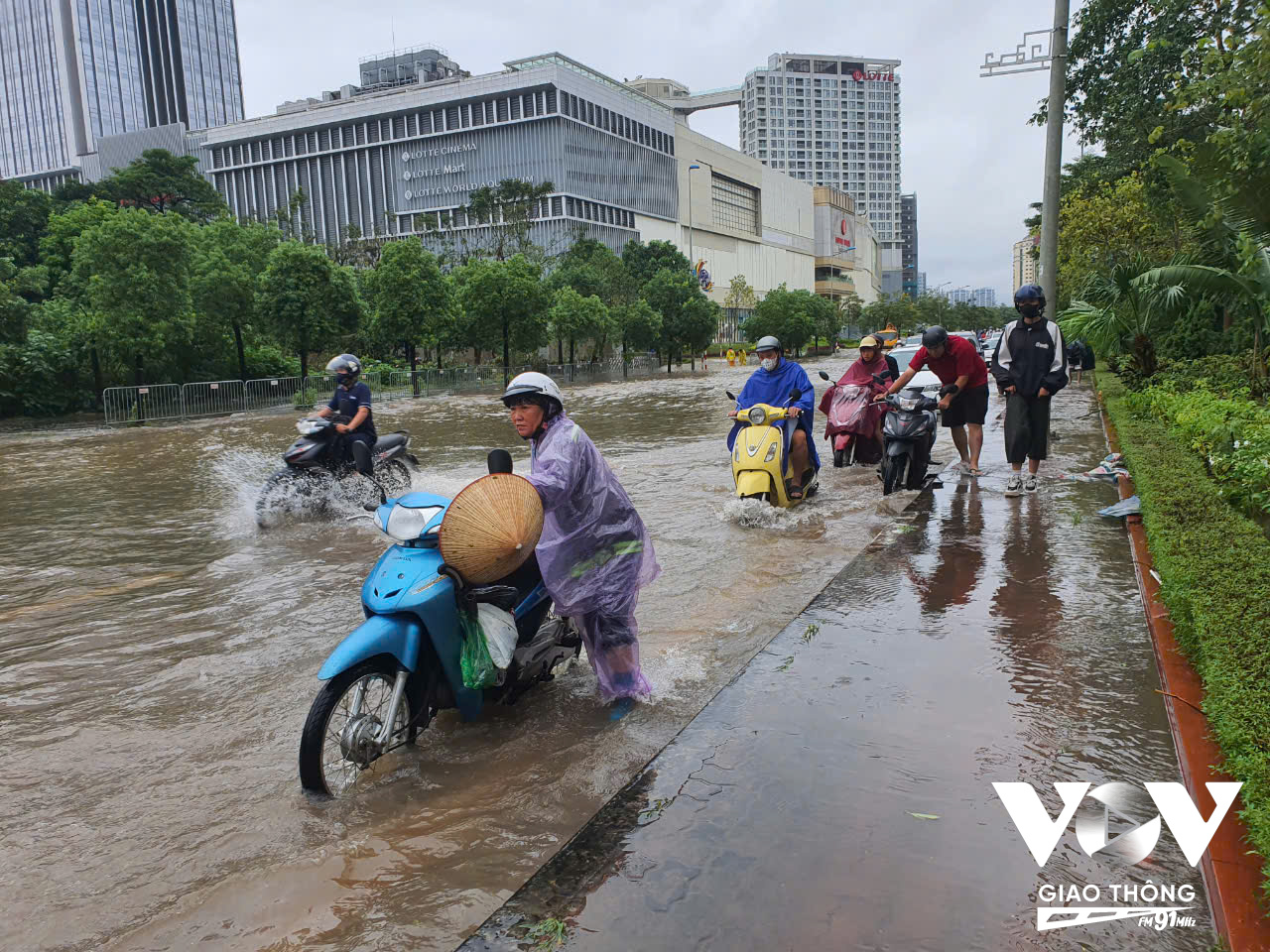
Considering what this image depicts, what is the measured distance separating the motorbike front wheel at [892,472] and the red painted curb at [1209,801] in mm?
3968

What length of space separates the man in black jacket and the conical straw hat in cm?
598

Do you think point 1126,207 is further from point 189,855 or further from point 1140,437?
point 189,855

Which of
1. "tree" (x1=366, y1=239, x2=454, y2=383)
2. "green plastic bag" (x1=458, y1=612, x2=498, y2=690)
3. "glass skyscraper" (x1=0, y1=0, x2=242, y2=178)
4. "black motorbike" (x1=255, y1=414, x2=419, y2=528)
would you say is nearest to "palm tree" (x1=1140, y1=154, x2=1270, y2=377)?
"green plastic bag" (x1=458, y1=612, x2=498, y2=690)

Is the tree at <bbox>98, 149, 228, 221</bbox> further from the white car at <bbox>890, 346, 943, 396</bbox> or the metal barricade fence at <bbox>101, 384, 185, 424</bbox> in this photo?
the white car at <bbox>890, 346, 943, 396</bbox>

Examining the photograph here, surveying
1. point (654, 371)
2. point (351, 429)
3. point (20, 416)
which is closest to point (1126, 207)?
point (351, 429)

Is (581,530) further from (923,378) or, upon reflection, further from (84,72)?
(84,72)

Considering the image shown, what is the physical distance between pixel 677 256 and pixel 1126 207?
54.7m

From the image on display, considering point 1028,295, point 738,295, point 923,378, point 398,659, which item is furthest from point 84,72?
point 398,659

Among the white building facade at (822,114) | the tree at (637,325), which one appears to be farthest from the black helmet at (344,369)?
the white building facade at (822,114)

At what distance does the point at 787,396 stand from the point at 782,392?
60mm

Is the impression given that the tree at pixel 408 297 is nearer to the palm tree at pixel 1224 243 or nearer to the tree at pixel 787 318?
the palm tree at pixel 1224 243

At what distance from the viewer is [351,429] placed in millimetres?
9094

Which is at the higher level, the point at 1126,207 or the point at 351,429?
the point at 1126,207

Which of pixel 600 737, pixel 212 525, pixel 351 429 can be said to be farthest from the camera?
pixel 212 525
